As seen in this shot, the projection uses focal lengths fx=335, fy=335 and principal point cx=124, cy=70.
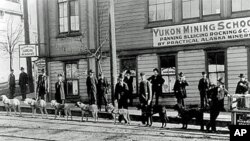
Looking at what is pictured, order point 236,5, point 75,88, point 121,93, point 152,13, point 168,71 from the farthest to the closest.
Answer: point 75,88 → point 152,13 → point 168,71 → point 236,5 → point 121,93

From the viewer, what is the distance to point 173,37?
16594 mm

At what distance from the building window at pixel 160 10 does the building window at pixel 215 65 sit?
9.72ft

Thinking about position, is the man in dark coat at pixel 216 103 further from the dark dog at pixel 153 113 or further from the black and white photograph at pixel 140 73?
the dark dog at pixel 153 113

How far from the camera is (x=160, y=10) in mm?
17188

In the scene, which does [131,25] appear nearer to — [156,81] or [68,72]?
[156,81]

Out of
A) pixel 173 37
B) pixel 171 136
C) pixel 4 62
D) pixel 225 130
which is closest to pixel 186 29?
pixel 173 37

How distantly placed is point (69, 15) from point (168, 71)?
282 inches

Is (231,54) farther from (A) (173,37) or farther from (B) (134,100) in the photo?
(B) (134,100)

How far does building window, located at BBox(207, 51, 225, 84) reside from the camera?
15562 mm

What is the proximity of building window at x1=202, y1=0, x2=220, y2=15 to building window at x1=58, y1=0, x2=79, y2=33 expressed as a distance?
7668 millimetres

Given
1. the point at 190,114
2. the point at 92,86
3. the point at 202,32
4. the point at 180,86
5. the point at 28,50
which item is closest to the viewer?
the point at 190,114

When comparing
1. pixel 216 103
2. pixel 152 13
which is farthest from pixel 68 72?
pixel 216 103

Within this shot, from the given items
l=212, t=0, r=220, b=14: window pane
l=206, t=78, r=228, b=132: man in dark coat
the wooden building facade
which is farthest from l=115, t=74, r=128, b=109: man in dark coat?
l=212, t=0, r=220, b=14: window pane

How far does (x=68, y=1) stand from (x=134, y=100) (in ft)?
23.9
